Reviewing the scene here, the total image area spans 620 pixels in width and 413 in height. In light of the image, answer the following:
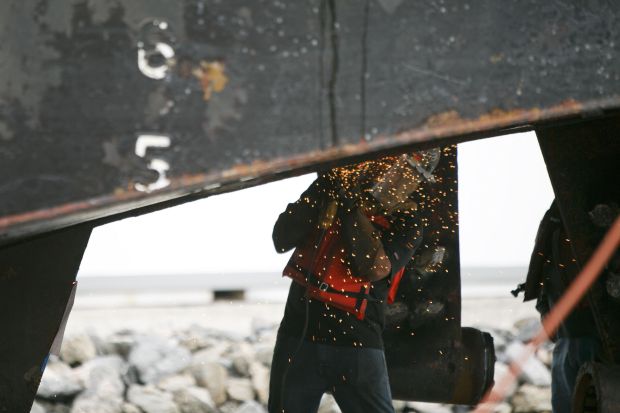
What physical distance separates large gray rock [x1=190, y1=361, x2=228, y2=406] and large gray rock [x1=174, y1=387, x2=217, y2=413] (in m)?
0.08

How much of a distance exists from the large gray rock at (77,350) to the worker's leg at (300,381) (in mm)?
2839

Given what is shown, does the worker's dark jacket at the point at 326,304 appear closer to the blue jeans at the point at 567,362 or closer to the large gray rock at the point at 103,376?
the blue jeans at the point at 567,362

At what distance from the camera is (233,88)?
1223mm

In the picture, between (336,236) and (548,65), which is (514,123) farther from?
(336,236)

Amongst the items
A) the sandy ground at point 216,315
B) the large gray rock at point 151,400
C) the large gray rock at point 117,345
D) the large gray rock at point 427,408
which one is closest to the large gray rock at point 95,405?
the large gray rock at point 151,400

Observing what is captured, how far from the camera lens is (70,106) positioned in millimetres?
1200

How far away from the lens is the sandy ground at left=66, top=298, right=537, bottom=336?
7184 millimetres

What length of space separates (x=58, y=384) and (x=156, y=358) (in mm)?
733

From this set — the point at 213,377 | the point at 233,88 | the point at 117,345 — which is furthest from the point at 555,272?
the point at 117,345

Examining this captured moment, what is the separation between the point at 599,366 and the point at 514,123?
4.28ft

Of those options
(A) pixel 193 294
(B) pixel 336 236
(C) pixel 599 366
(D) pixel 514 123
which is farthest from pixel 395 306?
(A) pixel 193 294

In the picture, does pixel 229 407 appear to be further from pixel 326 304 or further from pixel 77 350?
pixel 326 304

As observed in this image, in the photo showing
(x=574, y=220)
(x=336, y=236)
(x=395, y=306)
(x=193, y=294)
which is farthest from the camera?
(x=193, y=294)

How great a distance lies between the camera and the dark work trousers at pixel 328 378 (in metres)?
3.46
